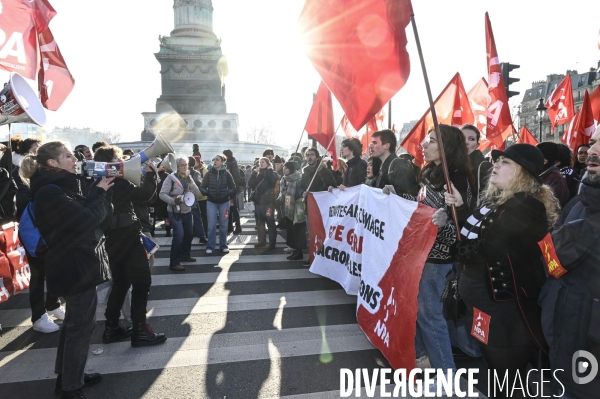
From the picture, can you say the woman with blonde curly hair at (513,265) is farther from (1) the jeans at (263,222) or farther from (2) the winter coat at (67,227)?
(1) the jeans at (263,222)

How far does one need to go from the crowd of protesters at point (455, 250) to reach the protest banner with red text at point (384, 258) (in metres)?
0.18

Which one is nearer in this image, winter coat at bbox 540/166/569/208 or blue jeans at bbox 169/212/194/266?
winter coat at bbox 540/166/569/208

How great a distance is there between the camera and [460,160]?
11.0 feet

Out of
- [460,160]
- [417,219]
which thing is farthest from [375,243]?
[460,160]

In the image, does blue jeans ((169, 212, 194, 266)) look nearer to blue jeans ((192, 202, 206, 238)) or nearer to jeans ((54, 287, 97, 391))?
blue jeans ((192, 202, 206, 238))

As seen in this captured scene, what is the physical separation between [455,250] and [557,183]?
270 cm

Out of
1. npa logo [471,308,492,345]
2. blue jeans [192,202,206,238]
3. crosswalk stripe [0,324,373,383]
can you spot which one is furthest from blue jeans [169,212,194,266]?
npa logo [471,308,492,345]

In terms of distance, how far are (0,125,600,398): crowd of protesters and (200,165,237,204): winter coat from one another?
11.0ft

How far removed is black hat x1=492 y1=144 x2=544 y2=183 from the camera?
2438mm

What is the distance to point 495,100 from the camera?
689 centimetres

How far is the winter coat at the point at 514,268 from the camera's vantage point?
2369 mm

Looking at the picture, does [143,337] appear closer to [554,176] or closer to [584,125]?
[554,176]

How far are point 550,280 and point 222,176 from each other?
7181 mm

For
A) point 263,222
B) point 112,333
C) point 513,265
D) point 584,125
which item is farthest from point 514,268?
point 263,222
